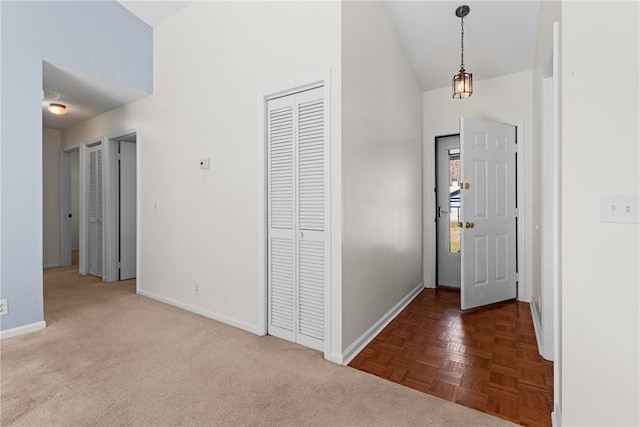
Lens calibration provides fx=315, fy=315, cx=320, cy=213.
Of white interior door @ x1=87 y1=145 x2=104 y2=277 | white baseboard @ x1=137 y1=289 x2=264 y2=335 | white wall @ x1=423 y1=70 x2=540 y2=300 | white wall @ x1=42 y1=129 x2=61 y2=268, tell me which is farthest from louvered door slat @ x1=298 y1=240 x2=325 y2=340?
white wall @ x1=42 y1=129 x2=61 y2=268

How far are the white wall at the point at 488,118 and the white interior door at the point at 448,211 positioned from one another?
0.16 m

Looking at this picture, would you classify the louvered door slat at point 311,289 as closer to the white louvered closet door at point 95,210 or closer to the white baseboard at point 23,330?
the white baseboard at point 23,330

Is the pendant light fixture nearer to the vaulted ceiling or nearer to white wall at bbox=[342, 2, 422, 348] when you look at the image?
the vaulted ceiling

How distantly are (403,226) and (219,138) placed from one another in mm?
2066

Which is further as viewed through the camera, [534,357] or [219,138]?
[219,138]

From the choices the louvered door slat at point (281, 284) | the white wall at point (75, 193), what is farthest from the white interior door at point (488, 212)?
the white wall at point (75, 193)

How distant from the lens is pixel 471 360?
7.25ft

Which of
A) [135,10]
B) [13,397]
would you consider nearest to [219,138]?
[135,10]

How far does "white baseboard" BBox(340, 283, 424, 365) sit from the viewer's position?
7.24ft

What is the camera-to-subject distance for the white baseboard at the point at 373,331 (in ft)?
7.24

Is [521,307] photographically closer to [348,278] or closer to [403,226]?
[403,226]

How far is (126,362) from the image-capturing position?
2.19 metres
